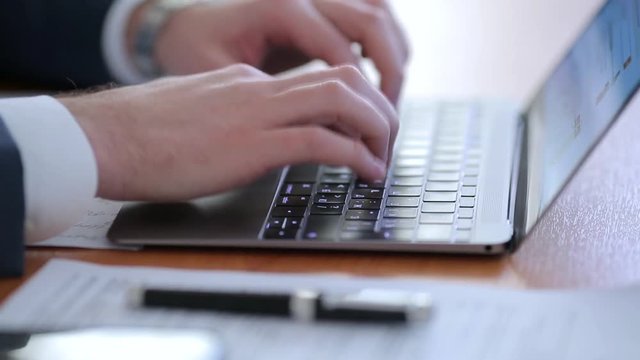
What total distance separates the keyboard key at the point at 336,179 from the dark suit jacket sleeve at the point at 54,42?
1.35 feet

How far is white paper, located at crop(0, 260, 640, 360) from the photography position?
1.86 ft

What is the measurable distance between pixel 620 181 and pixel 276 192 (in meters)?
0.29

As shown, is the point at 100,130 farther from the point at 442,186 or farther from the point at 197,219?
the point at 442,186

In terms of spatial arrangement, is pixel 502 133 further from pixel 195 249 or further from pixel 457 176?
pixel 195 249

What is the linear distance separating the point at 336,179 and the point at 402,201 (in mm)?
76

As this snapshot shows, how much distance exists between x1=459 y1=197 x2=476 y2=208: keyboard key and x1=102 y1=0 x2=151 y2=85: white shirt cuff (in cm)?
48

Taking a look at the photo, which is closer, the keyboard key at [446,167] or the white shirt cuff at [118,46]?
the keyboard key at [446,167]

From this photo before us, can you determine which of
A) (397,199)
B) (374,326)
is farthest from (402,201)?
(374,326)

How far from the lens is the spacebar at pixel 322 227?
2.39ft

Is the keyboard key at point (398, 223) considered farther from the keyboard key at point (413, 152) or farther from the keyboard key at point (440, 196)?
the keyboard key at point (413, 152)

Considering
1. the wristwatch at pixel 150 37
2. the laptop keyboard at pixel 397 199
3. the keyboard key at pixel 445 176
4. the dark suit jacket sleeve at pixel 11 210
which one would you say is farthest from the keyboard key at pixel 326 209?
the wristwatch at pixel 150 37

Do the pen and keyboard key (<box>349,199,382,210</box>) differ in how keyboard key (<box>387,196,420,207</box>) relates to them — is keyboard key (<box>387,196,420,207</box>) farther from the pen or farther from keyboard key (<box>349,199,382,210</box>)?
the pen

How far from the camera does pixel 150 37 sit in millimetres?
1133

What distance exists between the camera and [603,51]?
2.76 feet
